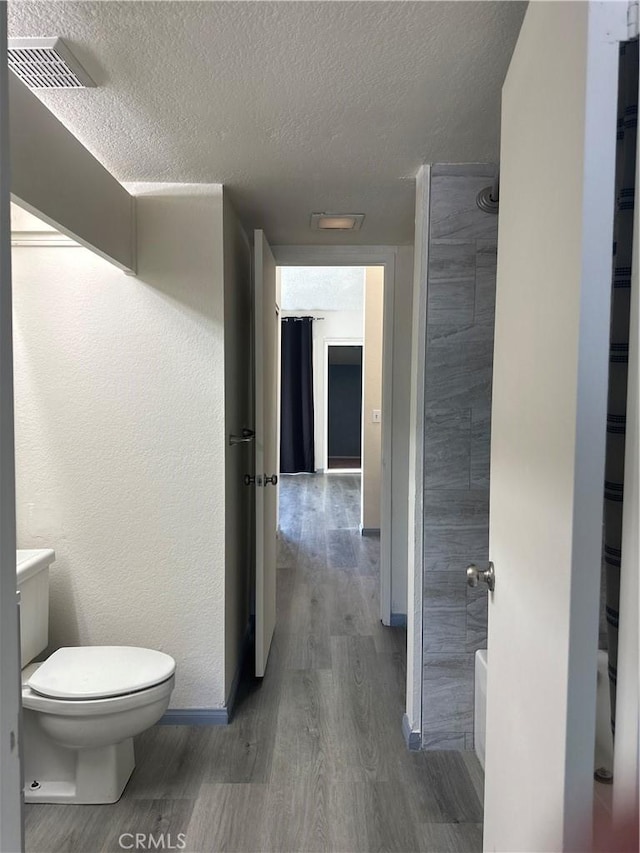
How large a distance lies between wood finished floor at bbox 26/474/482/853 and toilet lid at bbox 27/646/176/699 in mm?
410

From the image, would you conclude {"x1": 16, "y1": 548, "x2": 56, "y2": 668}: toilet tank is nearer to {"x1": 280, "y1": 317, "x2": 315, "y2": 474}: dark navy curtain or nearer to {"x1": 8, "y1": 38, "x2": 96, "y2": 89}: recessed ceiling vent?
{"x1": 8, "y1": 38, "x2": 96, "y2": 89}: recessed ceiling vent

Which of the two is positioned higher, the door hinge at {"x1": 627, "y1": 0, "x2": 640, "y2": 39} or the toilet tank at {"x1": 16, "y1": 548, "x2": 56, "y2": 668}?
the door hinge at {"x1": 627, "y1": 0, "x2": 640, "y2": 39}

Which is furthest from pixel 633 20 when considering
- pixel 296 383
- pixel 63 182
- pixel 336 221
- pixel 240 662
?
pixel 296 383

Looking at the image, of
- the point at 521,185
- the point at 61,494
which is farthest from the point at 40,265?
the point at 521,185

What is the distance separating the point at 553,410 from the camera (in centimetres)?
82

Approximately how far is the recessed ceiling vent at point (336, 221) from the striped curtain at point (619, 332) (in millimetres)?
1657

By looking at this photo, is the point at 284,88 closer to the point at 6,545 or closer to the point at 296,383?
the point at 6,545

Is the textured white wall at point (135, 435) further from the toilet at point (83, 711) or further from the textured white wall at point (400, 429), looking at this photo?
the textured white wall at point (400, 429)

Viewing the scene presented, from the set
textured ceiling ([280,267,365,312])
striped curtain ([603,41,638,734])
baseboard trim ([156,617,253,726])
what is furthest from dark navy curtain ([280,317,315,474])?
striped curtain ([603,41,638,734])

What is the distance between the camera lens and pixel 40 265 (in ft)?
6.63

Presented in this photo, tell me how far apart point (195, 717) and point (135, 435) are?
1.18 meters

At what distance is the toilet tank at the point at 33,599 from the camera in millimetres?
1842

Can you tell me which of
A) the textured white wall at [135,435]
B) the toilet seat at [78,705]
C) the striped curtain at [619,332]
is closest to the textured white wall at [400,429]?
the textured white wall at [135,435]

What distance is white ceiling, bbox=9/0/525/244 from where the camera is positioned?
1.10 meters
